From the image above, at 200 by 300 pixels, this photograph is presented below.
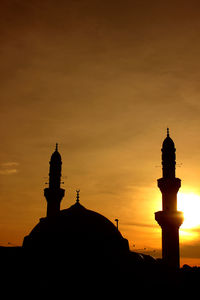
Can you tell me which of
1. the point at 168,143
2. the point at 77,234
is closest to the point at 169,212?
the point at 168,143

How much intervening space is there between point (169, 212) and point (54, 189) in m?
10.3

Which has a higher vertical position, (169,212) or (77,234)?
(169,212)

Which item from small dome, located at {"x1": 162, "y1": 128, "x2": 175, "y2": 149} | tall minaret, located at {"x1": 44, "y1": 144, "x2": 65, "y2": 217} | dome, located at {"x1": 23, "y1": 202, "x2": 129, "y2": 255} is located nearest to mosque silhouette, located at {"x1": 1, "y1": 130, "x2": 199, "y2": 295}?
dome, located at {"x1": 23, "y1": 202, "x2": 129, "y2": 255}

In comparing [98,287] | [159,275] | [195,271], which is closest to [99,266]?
[98,287]

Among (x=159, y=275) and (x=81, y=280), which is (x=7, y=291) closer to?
(x=81, y=280)

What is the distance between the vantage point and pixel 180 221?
33531 mm

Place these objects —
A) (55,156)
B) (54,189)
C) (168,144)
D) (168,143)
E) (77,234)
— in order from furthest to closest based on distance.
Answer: (55,156) < (54,189) < (168,143) < (168,144) < (77,234)

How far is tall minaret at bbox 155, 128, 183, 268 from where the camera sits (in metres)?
33.4

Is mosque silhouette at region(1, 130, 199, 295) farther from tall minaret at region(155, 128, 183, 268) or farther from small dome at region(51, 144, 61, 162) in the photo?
small dome at region(51, 144, 61, 162)

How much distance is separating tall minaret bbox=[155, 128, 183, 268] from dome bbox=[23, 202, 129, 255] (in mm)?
6242

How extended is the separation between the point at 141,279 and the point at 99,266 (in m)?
3.70

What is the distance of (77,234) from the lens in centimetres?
2623

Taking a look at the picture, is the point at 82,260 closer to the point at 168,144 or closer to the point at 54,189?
the point at 54,189

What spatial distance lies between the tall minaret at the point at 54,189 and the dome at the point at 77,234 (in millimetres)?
7628
